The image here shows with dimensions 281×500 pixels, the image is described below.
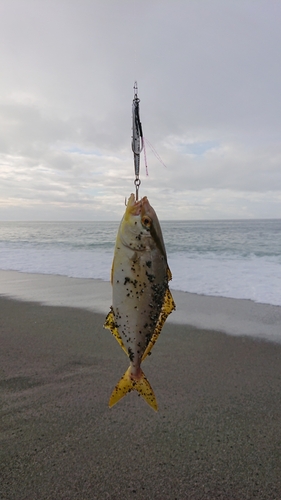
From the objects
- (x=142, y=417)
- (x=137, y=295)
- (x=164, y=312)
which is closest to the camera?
A: (x=137, y=295)

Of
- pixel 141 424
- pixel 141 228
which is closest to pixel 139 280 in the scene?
pixel 141 228

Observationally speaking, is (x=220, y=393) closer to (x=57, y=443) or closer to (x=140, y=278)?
(x=57, y=443)

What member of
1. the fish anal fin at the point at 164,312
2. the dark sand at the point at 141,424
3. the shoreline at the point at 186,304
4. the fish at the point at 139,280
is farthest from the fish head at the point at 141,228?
the shoreline at the point at 186,304

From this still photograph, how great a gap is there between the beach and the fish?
6.13 ft

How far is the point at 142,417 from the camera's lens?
14.1ft

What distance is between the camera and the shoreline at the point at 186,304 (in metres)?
7.93

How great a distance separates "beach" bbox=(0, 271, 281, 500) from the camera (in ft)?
11.0

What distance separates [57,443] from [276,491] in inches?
92.0

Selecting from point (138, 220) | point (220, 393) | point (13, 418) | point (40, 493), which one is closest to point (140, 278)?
point (138, 220)

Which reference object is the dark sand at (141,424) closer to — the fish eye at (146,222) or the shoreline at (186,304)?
the shoreline at (186,304)

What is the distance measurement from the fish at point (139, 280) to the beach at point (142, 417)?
1867 millimetres

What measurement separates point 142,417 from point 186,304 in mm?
5789

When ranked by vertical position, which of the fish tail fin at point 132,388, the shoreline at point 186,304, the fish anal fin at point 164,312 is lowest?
the shoreline at point 186,304

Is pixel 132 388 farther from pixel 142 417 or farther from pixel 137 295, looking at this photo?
pixel 142 417
